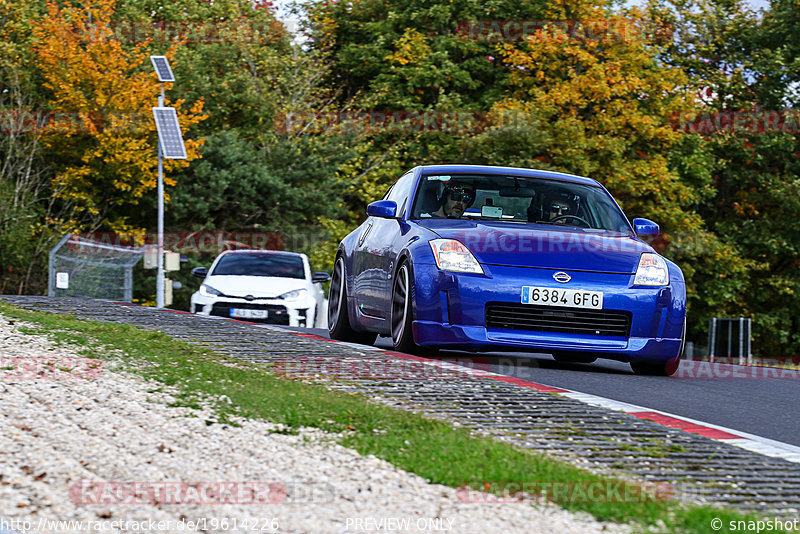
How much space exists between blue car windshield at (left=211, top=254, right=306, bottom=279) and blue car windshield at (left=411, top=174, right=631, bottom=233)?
10.6 m

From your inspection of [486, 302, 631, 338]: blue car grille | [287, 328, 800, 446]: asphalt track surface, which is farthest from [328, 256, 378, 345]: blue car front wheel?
[486, 302, 631, 338]: blue car grille

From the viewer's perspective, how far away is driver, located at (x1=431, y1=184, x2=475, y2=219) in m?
10.4

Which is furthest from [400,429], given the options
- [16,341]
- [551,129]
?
[551,129]

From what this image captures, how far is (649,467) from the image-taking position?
5434 millimetres

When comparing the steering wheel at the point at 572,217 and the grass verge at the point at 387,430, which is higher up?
the steering wheel at the point at 572,217

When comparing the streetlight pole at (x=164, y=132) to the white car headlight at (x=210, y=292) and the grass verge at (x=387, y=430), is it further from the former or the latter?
the grass verge at (x=387, y=430)

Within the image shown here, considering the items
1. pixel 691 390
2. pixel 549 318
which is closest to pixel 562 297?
pixel 549 318

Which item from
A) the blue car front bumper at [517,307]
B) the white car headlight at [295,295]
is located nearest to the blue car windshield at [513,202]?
the blue car front bumper at [517,307]

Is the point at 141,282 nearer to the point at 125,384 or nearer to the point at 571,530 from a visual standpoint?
the point at 125,384

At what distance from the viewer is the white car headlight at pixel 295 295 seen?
66.6ft

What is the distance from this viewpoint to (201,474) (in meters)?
4.94

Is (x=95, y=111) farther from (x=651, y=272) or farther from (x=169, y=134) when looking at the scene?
(x=651, y=272)

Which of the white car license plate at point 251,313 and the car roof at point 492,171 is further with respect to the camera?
the white car license plate at point 251,313

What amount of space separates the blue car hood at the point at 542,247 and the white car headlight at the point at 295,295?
10.5 m
